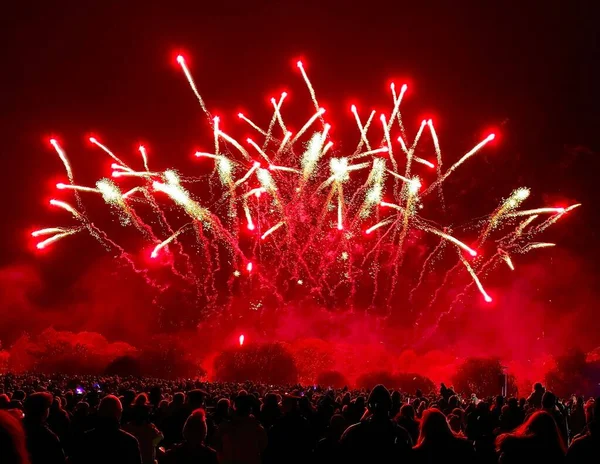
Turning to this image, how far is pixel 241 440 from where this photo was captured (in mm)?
5949

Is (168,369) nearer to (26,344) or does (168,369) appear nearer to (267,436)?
(26,344)

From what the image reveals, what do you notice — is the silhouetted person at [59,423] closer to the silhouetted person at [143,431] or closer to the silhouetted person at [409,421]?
the silhouetted person at [143,431]

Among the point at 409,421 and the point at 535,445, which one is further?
the point at 409,421

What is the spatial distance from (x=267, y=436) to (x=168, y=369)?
4364cm

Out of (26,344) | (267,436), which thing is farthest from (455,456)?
(26,344)

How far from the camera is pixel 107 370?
47.4 m

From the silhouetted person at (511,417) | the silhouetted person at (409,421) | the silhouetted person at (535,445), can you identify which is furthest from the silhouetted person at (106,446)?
the silhouetted person at (511,417)

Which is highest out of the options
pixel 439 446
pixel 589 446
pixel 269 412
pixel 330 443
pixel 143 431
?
pixel 269 412

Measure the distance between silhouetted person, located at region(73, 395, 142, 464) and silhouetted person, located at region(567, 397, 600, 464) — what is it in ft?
10.2

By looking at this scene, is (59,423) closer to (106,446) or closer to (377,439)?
(106,446)

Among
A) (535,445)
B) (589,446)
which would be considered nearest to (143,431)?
(535,445)

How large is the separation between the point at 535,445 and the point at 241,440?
256 cm

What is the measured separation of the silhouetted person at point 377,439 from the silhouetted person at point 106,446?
4.98 ft

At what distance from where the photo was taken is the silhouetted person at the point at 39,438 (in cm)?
475
